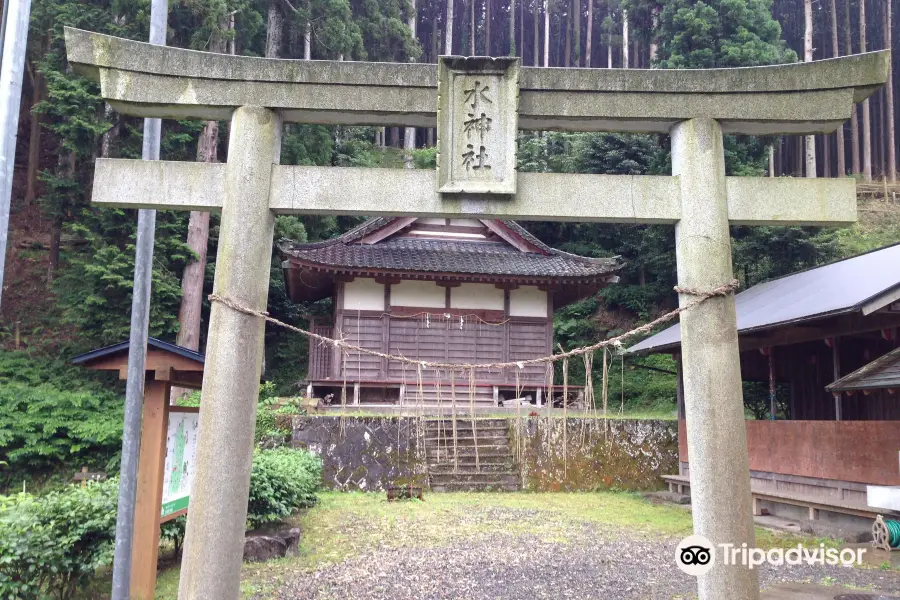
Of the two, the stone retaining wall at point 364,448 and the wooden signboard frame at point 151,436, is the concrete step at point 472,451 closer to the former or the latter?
the stone retaining wall at point 364,448

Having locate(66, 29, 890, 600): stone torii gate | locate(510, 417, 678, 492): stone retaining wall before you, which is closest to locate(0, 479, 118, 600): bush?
locate(66, 29, 890, 600): stone torii gate

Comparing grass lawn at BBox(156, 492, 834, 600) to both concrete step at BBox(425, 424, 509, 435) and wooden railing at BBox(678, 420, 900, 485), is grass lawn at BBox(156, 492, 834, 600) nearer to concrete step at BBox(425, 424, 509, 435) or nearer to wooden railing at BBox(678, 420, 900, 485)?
wooden railing at BBox(678, 420, 900, 485)

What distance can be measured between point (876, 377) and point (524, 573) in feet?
15.1

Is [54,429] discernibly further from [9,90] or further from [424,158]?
[424,158]

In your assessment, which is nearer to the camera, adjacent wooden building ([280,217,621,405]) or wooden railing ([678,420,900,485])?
wooden railing ([678,420,900,485])

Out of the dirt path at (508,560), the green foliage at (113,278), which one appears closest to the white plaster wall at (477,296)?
the dirt path at (508,560)

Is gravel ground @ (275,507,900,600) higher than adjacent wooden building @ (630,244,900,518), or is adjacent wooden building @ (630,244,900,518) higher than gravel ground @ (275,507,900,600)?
adjacent wooden building @ (630,244,900,518)

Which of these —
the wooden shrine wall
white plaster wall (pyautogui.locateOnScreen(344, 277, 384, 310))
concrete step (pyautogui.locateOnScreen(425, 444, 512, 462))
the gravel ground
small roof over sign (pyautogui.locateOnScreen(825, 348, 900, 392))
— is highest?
white plaster wall (pyautogui.locateOnScreen(344, 277, 384, 310))

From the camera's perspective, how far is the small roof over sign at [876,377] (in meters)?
7.74

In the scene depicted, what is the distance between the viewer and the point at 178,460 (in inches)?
282

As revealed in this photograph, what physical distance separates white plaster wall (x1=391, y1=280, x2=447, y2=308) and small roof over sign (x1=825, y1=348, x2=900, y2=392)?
11.6 meters

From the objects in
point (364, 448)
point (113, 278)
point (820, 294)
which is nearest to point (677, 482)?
point (820, 294)

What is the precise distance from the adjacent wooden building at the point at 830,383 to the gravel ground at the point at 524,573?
1.90m

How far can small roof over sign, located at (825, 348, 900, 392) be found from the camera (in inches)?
305
